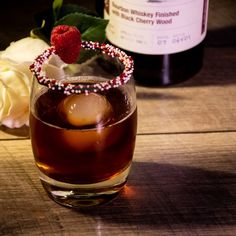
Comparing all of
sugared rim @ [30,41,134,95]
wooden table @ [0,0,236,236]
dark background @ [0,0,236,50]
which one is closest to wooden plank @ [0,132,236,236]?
wooden table @ [0,0,236,236]

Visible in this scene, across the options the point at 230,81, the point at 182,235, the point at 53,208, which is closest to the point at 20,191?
the point at 53,208

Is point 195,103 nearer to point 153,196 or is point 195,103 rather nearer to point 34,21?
point 153,196

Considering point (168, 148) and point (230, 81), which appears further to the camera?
point (230, 81)

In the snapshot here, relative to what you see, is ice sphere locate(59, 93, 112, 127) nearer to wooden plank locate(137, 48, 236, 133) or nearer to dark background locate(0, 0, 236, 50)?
wooden plank locate(137, 48, 236, 133)

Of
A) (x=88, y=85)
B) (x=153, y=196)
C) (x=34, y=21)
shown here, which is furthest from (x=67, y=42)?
(x=34, y=21)

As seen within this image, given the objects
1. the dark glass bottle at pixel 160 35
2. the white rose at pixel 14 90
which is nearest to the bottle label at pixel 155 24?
the dark glass bottle at pixel 160 35

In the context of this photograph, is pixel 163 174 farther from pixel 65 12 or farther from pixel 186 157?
pixel 65 12

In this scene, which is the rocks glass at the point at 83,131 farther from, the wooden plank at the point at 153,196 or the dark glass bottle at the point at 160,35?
the dark glass bottle at the point at 160,35
